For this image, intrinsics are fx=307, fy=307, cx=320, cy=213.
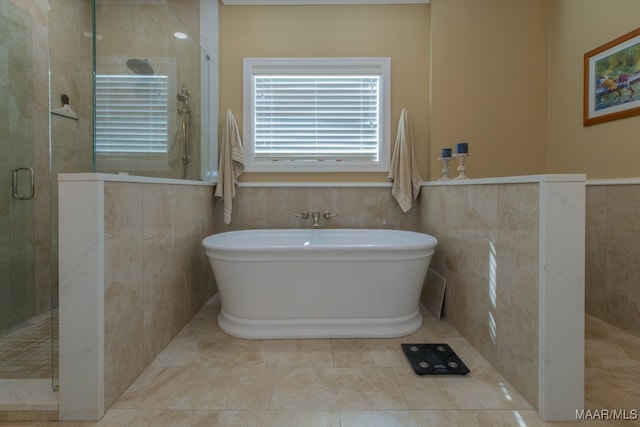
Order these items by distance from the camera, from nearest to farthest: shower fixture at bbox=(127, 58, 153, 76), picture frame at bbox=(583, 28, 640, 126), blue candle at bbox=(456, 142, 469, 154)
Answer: shower fixture at bbox=(127, 58, 153, 76) < picture frame at bbox=(583, 28, 640, 126) < blue candle at bbox=(456, 142, 469, 154)

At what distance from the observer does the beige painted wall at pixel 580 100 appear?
82.0 inches

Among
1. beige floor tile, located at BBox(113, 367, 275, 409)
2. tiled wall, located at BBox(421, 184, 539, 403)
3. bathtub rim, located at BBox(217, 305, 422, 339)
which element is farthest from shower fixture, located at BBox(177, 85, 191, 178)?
tiled wall, located at BBox(421, 184, 539, 403)

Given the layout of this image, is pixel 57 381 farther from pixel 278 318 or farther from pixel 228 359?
pixel 278 318

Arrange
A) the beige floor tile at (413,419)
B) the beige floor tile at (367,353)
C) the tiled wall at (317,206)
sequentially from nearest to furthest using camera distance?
1. the beige floor tile at (413,419)
2. the beige floor tile at (367,353)
3. the tiled wall at (317,206)

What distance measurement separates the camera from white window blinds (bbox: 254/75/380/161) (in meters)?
2.71

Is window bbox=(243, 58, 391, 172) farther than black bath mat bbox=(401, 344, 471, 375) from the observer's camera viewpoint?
Yes

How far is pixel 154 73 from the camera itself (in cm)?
208

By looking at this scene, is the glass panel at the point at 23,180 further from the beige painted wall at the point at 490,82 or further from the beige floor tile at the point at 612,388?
the beige painted wall at the point at 490,82

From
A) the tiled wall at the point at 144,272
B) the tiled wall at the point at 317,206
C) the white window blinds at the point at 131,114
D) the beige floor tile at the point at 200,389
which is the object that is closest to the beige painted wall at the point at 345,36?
the tiled wall at the point at 317,206

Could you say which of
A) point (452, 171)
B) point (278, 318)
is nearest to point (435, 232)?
point (452, 171)

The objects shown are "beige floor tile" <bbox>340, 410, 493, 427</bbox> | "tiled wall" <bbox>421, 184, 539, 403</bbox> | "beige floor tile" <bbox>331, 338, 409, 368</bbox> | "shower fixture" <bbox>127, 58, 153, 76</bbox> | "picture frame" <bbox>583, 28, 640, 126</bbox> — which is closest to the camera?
"beige floor tile" <bbox>340, 410, 493, 427</bbox>

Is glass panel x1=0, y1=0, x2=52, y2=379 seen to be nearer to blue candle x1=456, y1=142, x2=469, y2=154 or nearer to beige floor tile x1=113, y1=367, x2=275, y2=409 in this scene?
beige floor tile x1=113, y1=367, x2=275, y2=409

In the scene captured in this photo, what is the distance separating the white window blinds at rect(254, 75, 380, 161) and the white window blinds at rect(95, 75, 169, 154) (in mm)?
817

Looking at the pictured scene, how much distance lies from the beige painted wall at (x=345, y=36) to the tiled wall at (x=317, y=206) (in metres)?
0.77
